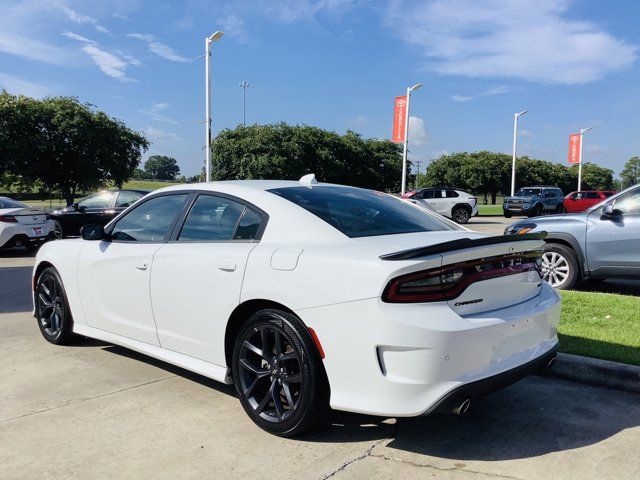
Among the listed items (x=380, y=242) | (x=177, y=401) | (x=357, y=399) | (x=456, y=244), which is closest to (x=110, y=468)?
(x=177, y=401)

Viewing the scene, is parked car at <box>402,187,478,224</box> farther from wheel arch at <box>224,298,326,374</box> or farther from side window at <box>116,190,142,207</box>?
wheel arch at <box>224,298,326,374</box>

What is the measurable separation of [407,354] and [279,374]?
2.83 feet

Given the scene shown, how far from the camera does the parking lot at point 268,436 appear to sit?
2.96m

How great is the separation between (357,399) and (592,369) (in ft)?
7.45

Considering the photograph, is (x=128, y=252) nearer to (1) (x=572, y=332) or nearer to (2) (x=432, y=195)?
(1) (x=572, y=332)

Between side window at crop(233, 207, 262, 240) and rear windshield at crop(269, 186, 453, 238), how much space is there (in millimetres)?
227

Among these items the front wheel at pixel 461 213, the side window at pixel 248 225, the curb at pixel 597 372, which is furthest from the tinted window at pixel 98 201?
the front wheel at pixel 461 213

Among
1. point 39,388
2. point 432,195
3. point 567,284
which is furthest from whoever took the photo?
point 432,195

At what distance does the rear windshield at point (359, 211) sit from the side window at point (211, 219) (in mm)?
327

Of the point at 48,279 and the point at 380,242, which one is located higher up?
the point at 380,242

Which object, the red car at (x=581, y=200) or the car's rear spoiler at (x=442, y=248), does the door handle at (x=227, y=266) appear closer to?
the car's rear spoiler at (x=442, y=248)

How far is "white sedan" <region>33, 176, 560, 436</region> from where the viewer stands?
2.82 meters

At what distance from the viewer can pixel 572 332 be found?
5.20 meters

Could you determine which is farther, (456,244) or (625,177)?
(625,177)
